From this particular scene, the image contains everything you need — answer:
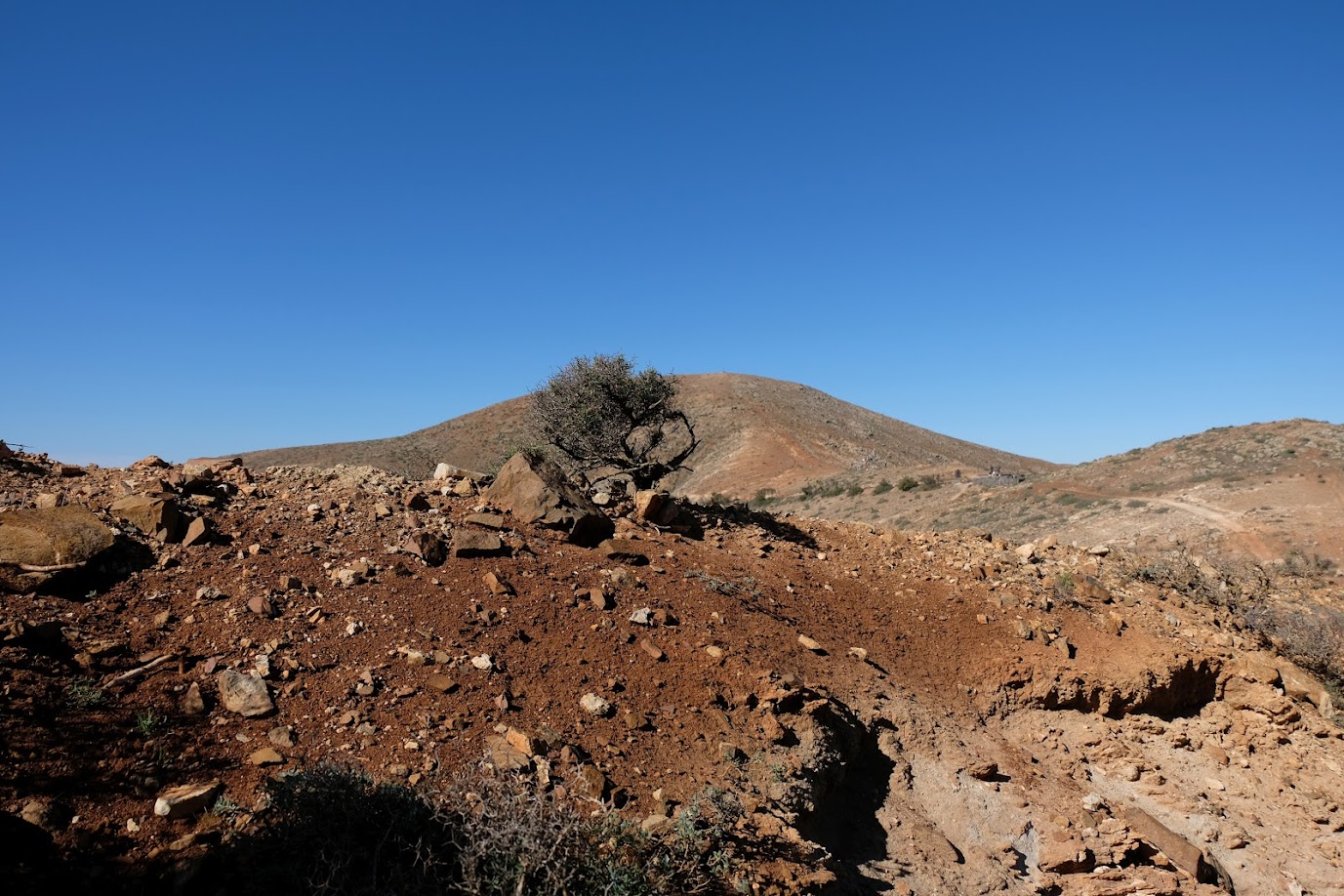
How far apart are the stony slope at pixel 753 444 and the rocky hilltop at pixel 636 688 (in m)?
33.7

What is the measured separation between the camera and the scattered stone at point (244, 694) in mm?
4840

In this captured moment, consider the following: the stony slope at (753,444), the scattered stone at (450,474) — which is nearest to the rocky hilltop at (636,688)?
the scattered stone at (450,474)

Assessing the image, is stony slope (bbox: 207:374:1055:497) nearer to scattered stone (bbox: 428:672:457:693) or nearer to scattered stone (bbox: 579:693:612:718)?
scattered stone (bbox: 579:693:612:718)

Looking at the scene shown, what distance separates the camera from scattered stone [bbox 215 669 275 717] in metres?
4.84

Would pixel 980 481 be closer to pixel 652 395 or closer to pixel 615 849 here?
pixel 652 395

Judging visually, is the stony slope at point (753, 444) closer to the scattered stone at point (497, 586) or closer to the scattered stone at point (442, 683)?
the scattered stone at point (497, 586)

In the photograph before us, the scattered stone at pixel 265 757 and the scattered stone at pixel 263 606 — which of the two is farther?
the scattered stone at pixel 263 606

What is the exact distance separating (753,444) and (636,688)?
47.8m

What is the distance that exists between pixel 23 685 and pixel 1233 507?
107 ft

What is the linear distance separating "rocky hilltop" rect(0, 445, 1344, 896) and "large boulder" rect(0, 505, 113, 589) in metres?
0.03

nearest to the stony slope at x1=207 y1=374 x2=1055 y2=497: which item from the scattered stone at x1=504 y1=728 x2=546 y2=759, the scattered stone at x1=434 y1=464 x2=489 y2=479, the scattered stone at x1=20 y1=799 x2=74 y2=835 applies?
the scattered stone at x1=434 y1=464 x2=489 y2=479

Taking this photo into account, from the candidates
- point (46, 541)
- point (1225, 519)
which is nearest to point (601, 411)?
point (46, 541)

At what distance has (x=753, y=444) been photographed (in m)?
53.3

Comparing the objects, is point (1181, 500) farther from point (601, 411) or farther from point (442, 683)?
point (442, 683)
